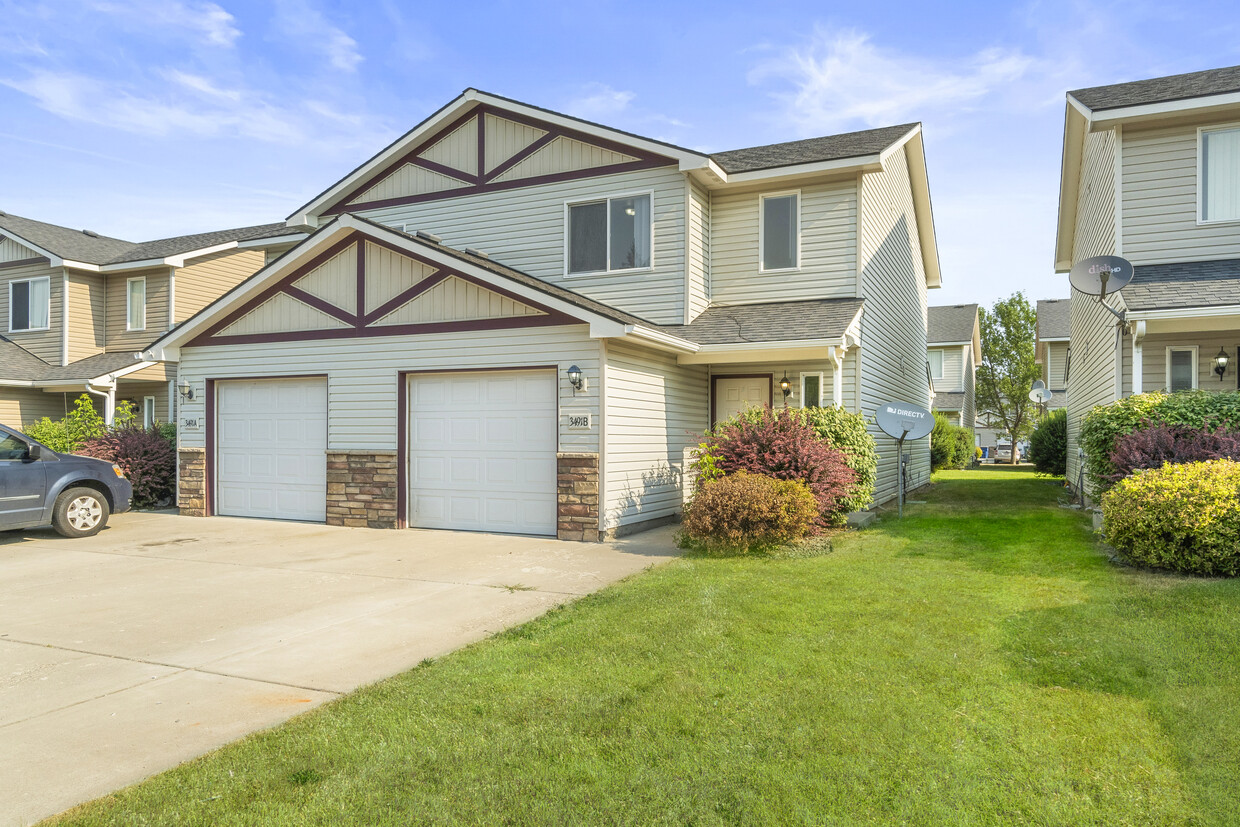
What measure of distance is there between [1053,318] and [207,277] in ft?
106

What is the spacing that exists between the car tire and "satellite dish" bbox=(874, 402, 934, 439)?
39.0ft

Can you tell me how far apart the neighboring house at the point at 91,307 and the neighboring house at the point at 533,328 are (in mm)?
7667

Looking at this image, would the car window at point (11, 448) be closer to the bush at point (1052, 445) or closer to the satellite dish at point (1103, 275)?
the satellite dish at point (1103, 275)

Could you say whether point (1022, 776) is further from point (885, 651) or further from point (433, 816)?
point (433, 816)

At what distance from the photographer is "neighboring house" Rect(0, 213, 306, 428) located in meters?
20.1

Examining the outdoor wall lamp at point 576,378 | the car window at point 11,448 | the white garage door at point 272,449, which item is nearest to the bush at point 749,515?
the outdoor wall lamp at point 576,378

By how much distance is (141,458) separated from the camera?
14.9 m

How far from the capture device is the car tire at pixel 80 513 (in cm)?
1098

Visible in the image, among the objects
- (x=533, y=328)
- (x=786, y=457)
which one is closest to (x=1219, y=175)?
(x=786, y=457)

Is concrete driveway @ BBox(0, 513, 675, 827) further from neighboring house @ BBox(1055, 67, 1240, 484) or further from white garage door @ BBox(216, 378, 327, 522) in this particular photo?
neighboring house @ BBox(1055, 67, 1240, 484)

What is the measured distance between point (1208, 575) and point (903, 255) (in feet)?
38.3

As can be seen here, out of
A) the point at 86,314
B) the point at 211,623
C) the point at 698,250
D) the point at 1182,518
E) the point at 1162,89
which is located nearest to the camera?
the point at 211,623

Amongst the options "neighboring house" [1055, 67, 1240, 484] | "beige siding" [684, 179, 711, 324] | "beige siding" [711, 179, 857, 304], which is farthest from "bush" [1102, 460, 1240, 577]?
"beige siding" [684, 179, 711, 324]

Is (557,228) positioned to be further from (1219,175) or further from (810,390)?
(1219,175)
